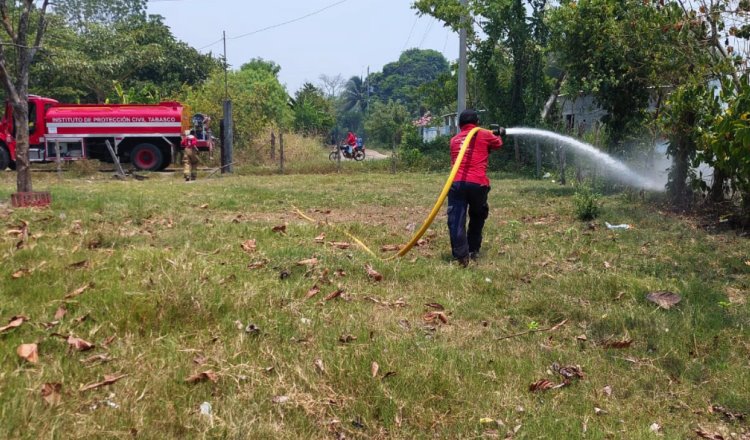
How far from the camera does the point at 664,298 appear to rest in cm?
517

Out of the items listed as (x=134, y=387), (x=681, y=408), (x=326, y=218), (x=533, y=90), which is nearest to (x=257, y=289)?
A: (x=134, y=387)

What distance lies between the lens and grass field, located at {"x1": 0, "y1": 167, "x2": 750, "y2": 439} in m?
3.12

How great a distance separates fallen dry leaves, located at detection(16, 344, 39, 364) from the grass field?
30 mm

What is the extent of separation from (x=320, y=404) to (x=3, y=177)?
1749 cm

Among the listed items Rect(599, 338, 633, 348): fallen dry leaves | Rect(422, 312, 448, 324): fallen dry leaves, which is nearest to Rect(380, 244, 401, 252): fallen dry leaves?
Rect(422, 312, 448, 324): fallen dry leaves

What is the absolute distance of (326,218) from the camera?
943 cm

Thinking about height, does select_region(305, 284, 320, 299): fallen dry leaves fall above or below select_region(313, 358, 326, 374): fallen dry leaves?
above

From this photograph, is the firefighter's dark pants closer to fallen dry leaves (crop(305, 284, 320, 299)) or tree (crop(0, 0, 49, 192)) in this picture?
fallen dry leaves (crop(305, 284, 320, 299))

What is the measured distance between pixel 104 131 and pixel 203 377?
1911 cm

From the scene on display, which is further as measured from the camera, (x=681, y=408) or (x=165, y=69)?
(x=165, y=69)

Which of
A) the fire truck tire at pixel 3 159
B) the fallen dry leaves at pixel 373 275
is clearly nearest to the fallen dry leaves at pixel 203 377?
the fallen dry leaves at pixel 373 275

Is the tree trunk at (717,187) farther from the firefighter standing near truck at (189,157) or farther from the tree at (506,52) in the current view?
the firefighter standing near truck at (189,157)

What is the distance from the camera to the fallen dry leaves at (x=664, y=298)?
16.5 feet

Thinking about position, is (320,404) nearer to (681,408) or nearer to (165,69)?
(681,408)
